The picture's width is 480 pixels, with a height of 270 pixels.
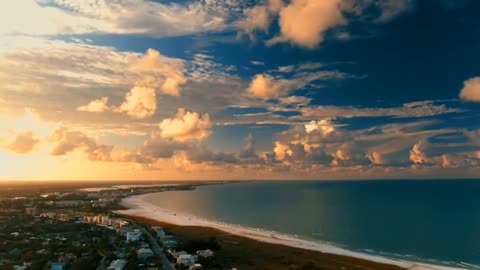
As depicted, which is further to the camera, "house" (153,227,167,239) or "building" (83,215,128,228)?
"building" (83,215,128,228)

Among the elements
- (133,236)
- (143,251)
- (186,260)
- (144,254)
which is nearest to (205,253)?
(186,260)

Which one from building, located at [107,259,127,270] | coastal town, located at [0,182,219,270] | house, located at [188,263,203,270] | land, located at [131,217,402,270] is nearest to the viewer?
house, located at [188,263,203,270]

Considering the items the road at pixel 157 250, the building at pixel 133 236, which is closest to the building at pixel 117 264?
the road at pixel 157 250

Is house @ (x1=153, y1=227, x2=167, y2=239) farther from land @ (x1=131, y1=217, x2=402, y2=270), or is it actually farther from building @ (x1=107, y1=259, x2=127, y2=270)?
building @ (x1=107, y1=259, x2=127, y2=270)

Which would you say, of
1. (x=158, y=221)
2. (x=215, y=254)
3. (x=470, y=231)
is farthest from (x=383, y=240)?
(x=158, y=221)

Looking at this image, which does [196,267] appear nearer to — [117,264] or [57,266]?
[117,264]

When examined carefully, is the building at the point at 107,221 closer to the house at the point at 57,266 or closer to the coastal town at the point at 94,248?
the coastal town at the point at 94,248

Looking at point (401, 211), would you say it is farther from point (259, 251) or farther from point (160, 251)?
point (160, 251)

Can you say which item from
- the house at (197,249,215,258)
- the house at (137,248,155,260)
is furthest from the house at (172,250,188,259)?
the house at (137,248,155,260)

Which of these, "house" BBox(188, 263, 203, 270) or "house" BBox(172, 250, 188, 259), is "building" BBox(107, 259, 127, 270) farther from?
"house" BBox(188, 263, 203, 270)

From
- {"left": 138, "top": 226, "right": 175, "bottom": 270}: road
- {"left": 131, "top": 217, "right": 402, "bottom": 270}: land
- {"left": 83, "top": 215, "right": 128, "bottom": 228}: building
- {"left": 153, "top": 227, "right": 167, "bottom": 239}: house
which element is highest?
{"left": 83, "top": 215, "right": 128, "bottom": 228}: building

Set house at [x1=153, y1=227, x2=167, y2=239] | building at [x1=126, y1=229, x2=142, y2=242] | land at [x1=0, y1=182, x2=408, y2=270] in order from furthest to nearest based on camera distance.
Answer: house at [x1=153, y1=227, x2=167, y2=239], building at [x1=126, y1=229, x2=142, y2=242], land at [x1=0, y1=182, x2=408, y2=270]

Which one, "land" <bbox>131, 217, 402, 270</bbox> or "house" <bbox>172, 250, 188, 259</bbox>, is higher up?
"house" <bbox>172, 250, 188, 259</bbox>
